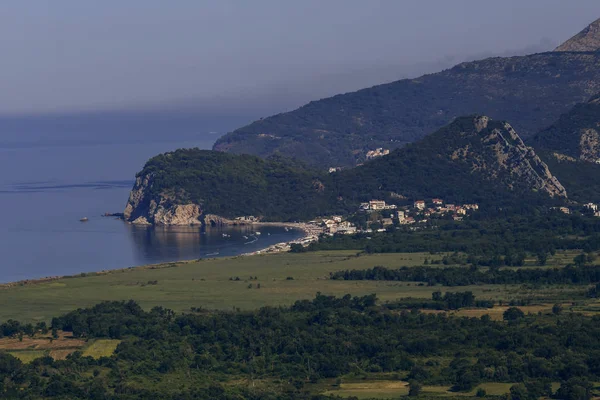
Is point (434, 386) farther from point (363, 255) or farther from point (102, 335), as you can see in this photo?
point (363, 255)

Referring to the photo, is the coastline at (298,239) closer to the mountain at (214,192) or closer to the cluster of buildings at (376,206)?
the mountain at (214,192)

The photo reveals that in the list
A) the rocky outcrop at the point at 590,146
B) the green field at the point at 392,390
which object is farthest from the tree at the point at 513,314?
the rocky outcrop at the point at 590,146

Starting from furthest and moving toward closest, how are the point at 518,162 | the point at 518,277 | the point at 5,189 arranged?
the point at 5,189 < the point at 518,162 < the point at 518,277

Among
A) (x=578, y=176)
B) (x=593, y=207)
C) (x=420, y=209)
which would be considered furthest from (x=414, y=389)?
(x=578, y=176)

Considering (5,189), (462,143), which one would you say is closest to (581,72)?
(462,143)

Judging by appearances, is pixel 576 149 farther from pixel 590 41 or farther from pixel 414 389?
pixel 414 389

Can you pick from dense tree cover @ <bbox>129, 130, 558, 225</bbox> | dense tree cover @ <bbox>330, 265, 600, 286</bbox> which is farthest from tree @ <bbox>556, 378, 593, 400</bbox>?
dense tree cover @ <bbox>129, 130, 558, 225</bbox>
